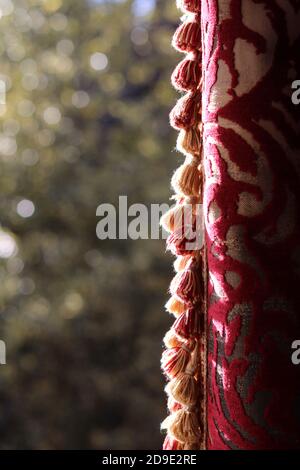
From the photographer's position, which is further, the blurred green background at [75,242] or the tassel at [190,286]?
the blurred green background at [75,242]

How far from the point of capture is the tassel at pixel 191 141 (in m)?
0.58

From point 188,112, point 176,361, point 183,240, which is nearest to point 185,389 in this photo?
point 176,361

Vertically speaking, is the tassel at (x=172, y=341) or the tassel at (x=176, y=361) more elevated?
the tassel at (x=172, y=341)

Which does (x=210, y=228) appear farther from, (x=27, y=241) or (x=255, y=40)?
(x=27, y=241)

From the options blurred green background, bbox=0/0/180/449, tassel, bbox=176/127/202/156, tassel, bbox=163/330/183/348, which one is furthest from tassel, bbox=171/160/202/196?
blurred green background, bbox=0/0/180/449

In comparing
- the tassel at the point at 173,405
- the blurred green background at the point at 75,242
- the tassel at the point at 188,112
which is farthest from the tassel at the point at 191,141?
the blurred green background at the point at 75,242

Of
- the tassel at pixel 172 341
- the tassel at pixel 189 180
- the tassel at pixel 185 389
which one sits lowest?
the tassel at pixel 185 389

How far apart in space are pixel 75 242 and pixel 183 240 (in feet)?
7.28

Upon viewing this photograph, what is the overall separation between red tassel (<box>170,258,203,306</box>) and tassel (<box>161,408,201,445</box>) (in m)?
0.10

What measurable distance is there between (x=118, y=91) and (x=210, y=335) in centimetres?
248

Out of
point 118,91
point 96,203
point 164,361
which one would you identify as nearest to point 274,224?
point 164,361

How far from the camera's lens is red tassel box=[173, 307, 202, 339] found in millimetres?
565

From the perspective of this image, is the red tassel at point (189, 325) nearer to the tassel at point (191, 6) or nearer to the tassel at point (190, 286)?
the tassel at point (190, 286)

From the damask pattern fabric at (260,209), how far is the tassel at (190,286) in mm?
46
